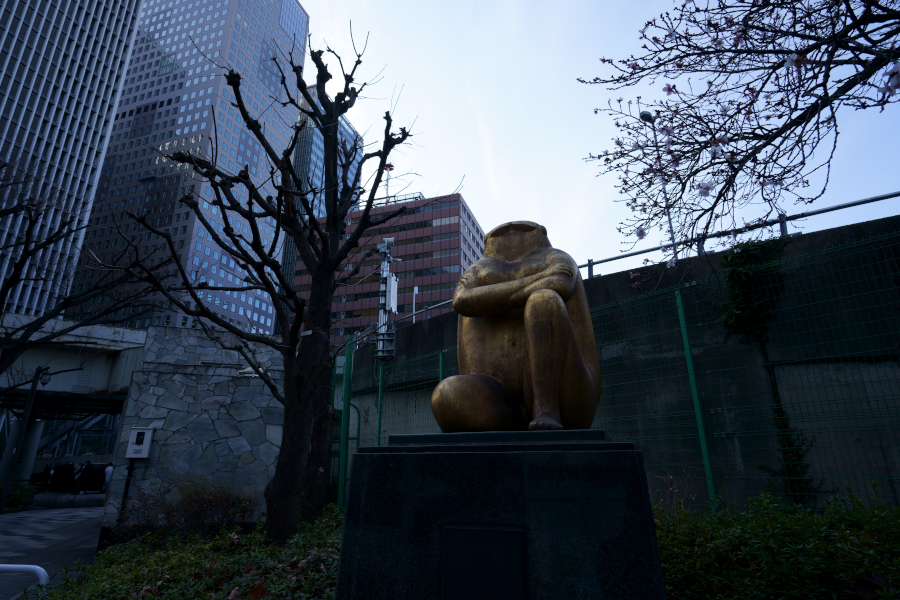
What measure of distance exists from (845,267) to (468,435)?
5.26m

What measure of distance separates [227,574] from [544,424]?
3.41 m

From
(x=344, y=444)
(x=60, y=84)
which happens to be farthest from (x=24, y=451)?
(x=60, y=84)

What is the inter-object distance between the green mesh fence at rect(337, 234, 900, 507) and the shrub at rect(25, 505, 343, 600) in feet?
10.6

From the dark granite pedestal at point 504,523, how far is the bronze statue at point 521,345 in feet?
0.91

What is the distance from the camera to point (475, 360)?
10.0 ft

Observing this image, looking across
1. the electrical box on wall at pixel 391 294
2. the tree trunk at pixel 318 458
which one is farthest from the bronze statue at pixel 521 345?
the electrical box on wall at pixel 391 294

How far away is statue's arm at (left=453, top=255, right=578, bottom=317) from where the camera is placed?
2.85 meters

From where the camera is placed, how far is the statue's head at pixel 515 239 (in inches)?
129

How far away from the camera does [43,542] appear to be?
1011 centimetres

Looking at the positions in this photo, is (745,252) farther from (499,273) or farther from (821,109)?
(499,273)

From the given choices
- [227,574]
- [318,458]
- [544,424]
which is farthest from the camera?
[318,458]

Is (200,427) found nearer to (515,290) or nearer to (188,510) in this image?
(188,510)

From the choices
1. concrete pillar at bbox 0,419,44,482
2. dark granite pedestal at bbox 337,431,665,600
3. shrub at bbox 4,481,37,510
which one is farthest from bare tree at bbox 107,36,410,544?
concrete pillar at bbox 0,419,44,482

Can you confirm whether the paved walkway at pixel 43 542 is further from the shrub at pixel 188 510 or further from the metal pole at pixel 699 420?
the metal pole at pixel 699 420
